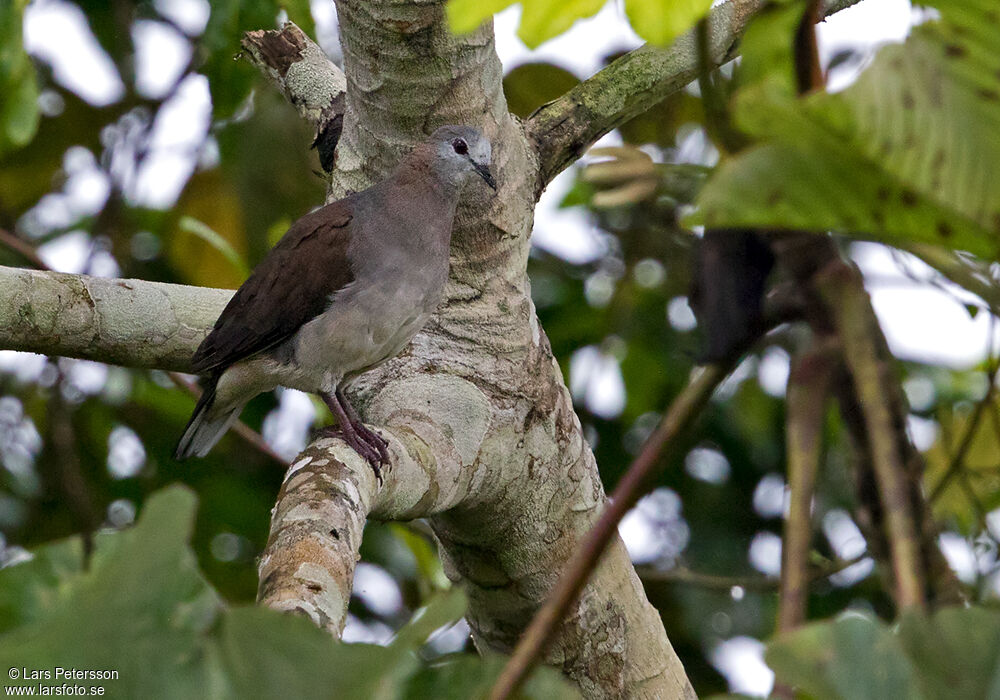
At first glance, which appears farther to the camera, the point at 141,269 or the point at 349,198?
the point at 141,269

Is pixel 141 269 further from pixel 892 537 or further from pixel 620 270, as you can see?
pixel 892 537

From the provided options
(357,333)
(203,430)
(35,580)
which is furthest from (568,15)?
(203,430)

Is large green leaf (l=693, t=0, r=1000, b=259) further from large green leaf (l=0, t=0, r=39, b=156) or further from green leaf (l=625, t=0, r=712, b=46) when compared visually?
large green leaf (l=0, t=0, r=39, b=156)

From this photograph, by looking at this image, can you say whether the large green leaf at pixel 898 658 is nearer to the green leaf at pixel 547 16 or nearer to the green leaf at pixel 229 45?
the green leaf at pixel 547 16

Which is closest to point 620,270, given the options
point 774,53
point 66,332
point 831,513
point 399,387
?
point 831,513

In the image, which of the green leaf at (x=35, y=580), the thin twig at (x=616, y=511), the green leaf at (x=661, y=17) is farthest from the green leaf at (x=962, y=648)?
the green leaf at (x=35, y=580)

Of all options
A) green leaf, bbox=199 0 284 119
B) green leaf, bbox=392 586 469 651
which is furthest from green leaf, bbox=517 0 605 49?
green leaf, bbox=199 0 284 119
